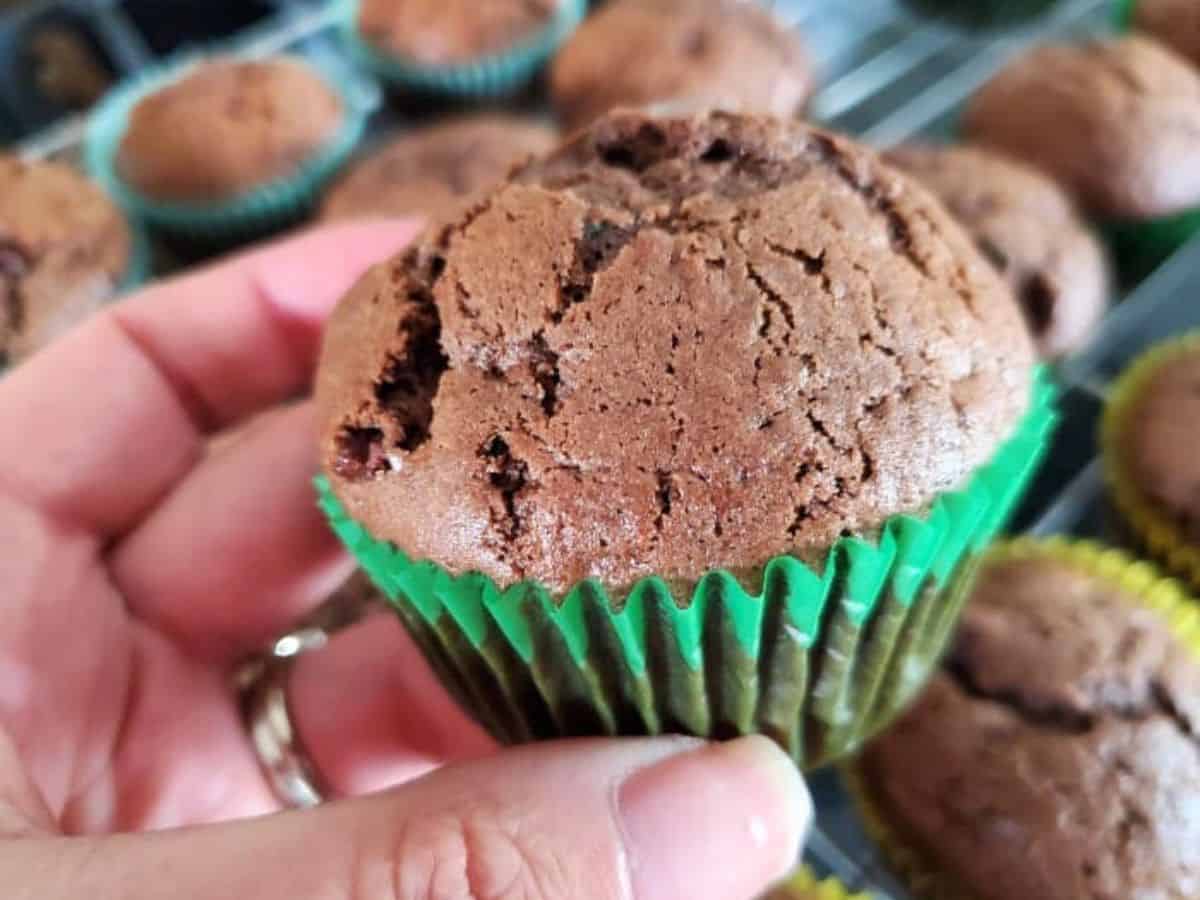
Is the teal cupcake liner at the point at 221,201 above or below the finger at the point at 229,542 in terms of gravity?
above

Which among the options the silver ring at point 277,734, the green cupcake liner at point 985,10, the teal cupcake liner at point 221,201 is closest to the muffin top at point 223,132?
the teal cupcake liner at point 221,201

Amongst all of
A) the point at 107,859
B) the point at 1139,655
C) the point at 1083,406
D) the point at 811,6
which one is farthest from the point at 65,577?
the point at 811,6

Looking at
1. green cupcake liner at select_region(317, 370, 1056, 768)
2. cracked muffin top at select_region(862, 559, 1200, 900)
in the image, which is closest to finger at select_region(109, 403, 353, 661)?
green cupcake liner at select_region(317, 370, 1056, 768)

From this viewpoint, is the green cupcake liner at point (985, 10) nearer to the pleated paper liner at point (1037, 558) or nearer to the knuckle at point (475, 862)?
the pleated paper liner at point (1037, 558)

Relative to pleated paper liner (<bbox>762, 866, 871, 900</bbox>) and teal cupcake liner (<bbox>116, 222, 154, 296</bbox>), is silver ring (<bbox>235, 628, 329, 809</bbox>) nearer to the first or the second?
pleated paper liner (<bbox>762, 866, 871, 900</bbox>)

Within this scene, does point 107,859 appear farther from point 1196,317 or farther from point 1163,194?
point 1196,317

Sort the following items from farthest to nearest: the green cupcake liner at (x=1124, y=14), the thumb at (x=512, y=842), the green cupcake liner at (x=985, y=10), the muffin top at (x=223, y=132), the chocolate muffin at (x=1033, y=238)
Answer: the green cupcake liner at (x=985, y=10)
the green cupcake liner at (x=1124, y=14)
the muffin top at (x=223, y=132)
the chocolate muffin at (x=1033, y=238)
the thumb at (x=512, y=842)

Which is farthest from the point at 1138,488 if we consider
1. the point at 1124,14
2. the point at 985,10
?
the point at 985,10
